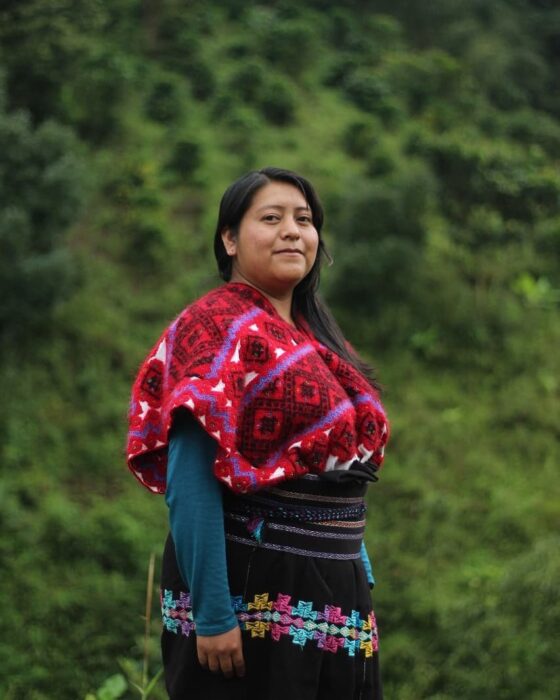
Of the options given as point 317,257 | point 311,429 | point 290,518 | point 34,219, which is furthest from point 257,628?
point 34,219

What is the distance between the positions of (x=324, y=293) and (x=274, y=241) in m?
8.38

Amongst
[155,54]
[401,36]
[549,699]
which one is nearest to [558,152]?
[401,36]

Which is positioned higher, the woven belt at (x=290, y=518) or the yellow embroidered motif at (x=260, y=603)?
the woven belt at (x=290, y=518)

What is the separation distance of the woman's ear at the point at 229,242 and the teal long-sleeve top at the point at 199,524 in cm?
44

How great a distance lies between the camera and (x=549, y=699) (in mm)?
4203

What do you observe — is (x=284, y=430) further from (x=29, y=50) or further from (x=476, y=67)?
(x=476, y=67)

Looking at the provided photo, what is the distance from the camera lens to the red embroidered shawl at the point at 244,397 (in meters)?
1.56

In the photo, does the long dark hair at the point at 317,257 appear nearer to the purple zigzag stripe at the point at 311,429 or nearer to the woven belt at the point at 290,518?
the purple zigzag stripe at the point at 311,429

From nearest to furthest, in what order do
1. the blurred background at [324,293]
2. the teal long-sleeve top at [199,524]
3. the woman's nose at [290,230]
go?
the teal long-sleeve top at [199,524], the woman's nose at [290,230], the blurred background at [324,293]

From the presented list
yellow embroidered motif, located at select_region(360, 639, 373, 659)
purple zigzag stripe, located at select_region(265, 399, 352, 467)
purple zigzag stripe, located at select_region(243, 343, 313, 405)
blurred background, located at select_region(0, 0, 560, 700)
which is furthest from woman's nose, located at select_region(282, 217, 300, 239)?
blurred background, located at select_region(0, 0, 560, 700)

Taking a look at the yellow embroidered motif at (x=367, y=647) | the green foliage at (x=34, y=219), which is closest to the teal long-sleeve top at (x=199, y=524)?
the yellow embroidered motif at (x=367, y=647)

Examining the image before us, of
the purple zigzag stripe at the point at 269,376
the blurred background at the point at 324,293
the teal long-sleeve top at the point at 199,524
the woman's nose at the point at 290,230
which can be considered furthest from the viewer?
the blurred background at the point at 324,293

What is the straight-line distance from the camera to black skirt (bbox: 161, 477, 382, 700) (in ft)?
5.36

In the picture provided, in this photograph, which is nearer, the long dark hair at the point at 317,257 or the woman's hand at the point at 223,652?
the woman's hand at the point at 223,652
